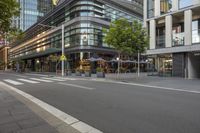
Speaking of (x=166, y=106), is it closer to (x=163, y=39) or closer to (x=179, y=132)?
(x=179, y=132)

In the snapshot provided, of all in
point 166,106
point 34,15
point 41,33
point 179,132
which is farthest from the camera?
point 34,15

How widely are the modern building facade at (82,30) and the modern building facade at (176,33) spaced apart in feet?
49.6

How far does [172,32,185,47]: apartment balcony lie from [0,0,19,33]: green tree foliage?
21.8m

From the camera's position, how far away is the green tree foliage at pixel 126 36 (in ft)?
82.4

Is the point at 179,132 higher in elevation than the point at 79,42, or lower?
lower

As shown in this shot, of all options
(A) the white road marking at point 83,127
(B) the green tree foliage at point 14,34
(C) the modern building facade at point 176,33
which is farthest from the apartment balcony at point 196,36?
(A) the white road marking at point 83,127

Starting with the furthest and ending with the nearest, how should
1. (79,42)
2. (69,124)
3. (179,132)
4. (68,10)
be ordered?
(68,10)
(79,42)
(69,124)
(179,132)

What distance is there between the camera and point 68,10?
56.3m

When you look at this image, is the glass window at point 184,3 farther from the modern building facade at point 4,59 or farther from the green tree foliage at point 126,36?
the modern building facade at point 4,59

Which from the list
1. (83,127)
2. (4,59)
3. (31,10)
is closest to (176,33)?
(83,127)

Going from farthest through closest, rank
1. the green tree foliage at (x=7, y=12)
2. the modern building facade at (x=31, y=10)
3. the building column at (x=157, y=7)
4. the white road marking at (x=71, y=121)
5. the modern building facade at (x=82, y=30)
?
the modern building facade at (x=31, y=10) → the modern building facade at (x=82, y=30) → the building column at (x=157, y=7) → the green tree foliage at (x=7, y=12) → the white road marking at (x=71, y=121)

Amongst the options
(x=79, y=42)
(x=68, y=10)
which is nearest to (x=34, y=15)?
(x=68, y=10)

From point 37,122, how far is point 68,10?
5195 centimetres

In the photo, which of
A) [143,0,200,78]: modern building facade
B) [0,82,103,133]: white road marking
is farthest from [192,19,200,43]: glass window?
[0,82,103,133]: white road marking
